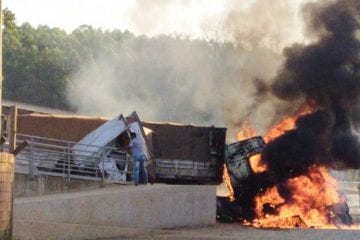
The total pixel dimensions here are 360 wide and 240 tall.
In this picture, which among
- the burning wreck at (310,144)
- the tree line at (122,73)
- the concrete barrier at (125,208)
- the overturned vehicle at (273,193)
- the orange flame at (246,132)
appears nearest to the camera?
the concrete barrier at (125,208)

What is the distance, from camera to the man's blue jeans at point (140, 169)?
23.0 m

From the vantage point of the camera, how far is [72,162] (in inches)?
902

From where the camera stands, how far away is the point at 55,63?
6719 cm

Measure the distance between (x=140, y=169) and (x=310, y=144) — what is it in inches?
318

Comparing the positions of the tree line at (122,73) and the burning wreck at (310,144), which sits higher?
the tree line at (122,73)

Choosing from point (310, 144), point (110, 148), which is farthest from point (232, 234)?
point (310, 144)

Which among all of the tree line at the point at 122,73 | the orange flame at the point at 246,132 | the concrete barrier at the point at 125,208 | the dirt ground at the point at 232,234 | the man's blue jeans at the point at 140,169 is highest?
the tree line at the point at 122,73

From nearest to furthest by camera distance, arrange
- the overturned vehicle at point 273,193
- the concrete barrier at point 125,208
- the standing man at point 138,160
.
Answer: the concrete barrier at point 125,208 < the standing man at point 138,160 < the overturned vehicle at point 273,193

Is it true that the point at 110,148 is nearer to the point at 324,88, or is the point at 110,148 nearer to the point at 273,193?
the point at 273,193

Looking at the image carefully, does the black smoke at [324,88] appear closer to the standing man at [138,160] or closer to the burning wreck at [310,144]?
the burning wreck at [310,144]

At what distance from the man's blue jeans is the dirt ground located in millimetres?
2127

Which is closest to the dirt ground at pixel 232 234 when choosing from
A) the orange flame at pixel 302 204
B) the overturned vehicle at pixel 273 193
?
the overturned vehicle at pixel 273 193

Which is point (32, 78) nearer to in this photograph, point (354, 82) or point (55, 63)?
point (55, 63)

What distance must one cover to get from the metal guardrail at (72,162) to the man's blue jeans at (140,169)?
0.35 meters
